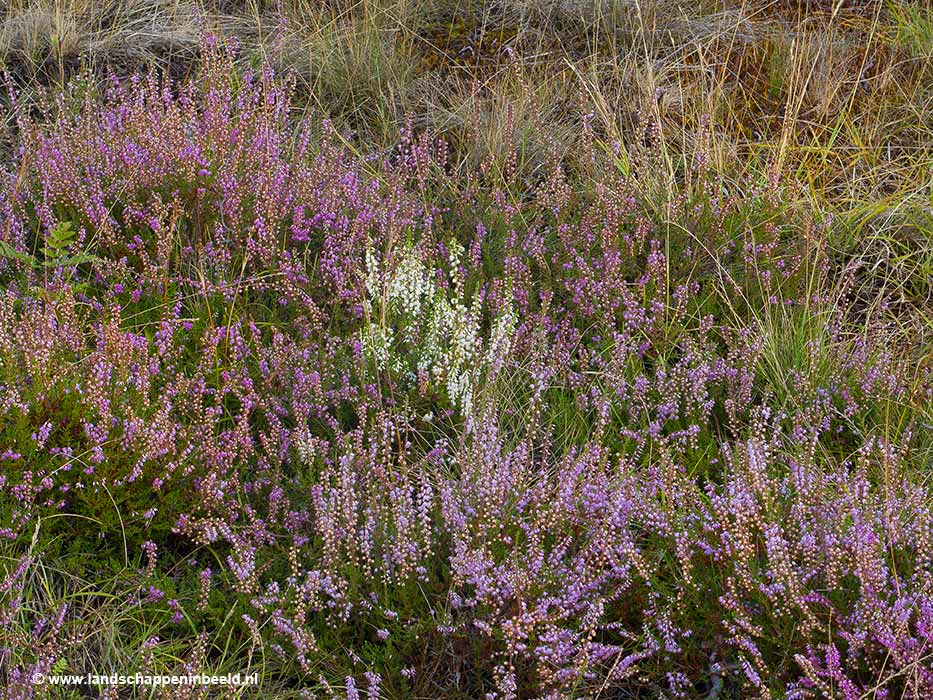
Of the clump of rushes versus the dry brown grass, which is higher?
the dry brown grass

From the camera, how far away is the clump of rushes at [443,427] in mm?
2396

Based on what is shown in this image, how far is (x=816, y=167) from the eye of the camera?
14.9 feet

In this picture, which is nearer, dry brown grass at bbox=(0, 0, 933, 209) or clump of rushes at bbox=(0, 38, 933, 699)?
clump of rushes at bbox=(0, 38, 933, 699)

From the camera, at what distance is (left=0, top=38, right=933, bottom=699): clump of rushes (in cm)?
240

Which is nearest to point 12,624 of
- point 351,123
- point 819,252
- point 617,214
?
point 617,214

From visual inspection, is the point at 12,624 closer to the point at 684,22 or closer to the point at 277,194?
the point at 277,194

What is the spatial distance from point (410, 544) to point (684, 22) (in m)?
3.81

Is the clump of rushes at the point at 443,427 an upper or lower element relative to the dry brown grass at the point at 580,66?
lower

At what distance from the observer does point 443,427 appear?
3.23 metres

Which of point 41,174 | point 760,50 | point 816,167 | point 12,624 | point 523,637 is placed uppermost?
point 760,50

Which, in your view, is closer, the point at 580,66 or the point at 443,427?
the point at 443,427

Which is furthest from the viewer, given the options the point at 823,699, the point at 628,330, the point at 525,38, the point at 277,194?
the point at 525,38

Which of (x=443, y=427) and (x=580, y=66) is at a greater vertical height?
(x=580, y=66)

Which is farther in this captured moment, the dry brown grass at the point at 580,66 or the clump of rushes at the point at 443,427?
the dry brown grass at the point at 580,66
